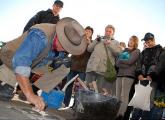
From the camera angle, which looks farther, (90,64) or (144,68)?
(90,64)

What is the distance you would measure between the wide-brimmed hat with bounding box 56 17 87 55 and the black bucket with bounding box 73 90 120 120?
2.67 metres

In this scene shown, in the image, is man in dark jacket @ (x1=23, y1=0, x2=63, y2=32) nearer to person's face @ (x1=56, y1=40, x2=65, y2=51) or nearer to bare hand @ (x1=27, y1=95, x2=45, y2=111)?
person's face @ (x1=56, y1=40, x2=65, y2=51)

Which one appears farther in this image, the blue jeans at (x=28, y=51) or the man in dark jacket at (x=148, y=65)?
the man in dark jacket at (x=148, y=65)

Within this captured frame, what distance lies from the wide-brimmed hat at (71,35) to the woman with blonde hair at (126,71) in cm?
366

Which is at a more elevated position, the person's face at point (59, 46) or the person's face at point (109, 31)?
the person's face at point (109, 31)

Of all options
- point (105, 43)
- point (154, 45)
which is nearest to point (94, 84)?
point (105, 43)

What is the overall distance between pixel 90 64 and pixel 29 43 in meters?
4.70

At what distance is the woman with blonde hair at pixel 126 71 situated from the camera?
7.27m

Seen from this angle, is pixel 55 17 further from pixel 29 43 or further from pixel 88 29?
pixel 29 43

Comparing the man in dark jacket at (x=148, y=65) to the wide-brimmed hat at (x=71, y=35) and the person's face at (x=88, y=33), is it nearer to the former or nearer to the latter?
the person's face at (x=88, y=33)

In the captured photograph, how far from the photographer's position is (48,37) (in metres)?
3.22

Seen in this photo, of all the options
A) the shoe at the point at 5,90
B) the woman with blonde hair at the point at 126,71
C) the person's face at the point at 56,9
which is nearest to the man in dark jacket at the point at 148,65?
the woman with blonde hair at the point at 126,71

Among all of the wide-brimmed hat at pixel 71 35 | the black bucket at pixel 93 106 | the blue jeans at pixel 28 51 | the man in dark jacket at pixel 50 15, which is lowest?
the black bucket at pixel 93 106

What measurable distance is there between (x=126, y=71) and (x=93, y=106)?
4.45 ft
